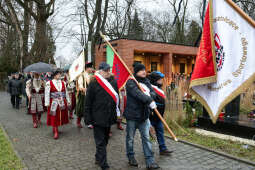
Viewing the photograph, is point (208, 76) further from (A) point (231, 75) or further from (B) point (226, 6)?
(B) point (226, 6)

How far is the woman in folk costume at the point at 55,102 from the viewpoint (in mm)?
6611

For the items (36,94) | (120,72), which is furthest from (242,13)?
(36,94)

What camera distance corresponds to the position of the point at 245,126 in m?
6.58

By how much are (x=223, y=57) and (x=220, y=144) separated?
3.41 meters

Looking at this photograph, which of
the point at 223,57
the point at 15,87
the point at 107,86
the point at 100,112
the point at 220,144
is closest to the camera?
the point at 223,57

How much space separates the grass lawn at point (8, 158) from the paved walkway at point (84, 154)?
0.15 m

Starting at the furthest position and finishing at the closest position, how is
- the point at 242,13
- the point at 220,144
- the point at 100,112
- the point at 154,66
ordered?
the point at 154,66 → the point at 220,144 → the point at 100,112 → the point at 242,13

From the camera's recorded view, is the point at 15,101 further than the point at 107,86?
Yes

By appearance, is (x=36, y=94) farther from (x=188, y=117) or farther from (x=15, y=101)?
(x=15, y=101)

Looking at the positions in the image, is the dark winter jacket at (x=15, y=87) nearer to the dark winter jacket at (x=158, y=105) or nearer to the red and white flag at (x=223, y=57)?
the dark winter jacket at (x=158, y=105)

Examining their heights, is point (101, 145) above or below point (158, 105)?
below

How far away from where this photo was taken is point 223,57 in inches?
129

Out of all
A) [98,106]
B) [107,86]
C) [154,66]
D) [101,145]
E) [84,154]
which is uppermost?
[154,66]

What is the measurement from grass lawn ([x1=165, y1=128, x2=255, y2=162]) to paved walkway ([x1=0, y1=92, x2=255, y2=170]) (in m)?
0.43
